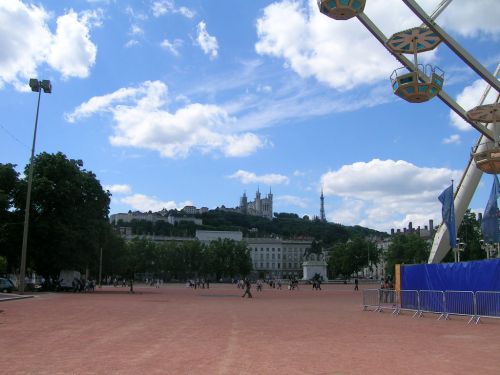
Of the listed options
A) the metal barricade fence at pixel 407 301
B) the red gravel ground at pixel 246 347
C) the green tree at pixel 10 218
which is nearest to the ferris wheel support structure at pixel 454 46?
the metal barricade fence at pixel 407 301

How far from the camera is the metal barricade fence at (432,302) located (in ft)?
74.5

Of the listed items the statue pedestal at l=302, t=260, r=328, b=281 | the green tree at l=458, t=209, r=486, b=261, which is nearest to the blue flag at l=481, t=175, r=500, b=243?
the green tree at l=458, t=209, r=486, b=261

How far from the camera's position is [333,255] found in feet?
491

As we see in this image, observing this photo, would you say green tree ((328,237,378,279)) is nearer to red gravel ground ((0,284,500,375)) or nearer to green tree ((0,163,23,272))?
green tree ((0,163,23,272))

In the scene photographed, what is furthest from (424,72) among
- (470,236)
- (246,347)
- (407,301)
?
(470,236)

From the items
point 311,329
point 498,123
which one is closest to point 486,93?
point 498,123

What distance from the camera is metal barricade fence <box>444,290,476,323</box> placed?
68.2ft

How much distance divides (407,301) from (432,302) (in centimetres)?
271

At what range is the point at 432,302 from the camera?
23578 millimetres

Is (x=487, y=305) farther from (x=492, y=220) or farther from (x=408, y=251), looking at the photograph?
(x=408, y=251)

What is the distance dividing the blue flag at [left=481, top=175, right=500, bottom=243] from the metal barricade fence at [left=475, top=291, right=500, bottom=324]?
417 inches

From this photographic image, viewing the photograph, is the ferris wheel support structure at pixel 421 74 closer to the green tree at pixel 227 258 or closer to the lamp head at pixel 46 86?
the lamp head at pixel 46 86

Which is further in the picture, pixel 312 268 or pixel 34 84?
pixel 312 268

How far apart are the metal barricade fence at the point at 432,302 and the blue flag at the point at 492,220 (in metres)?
8.30
